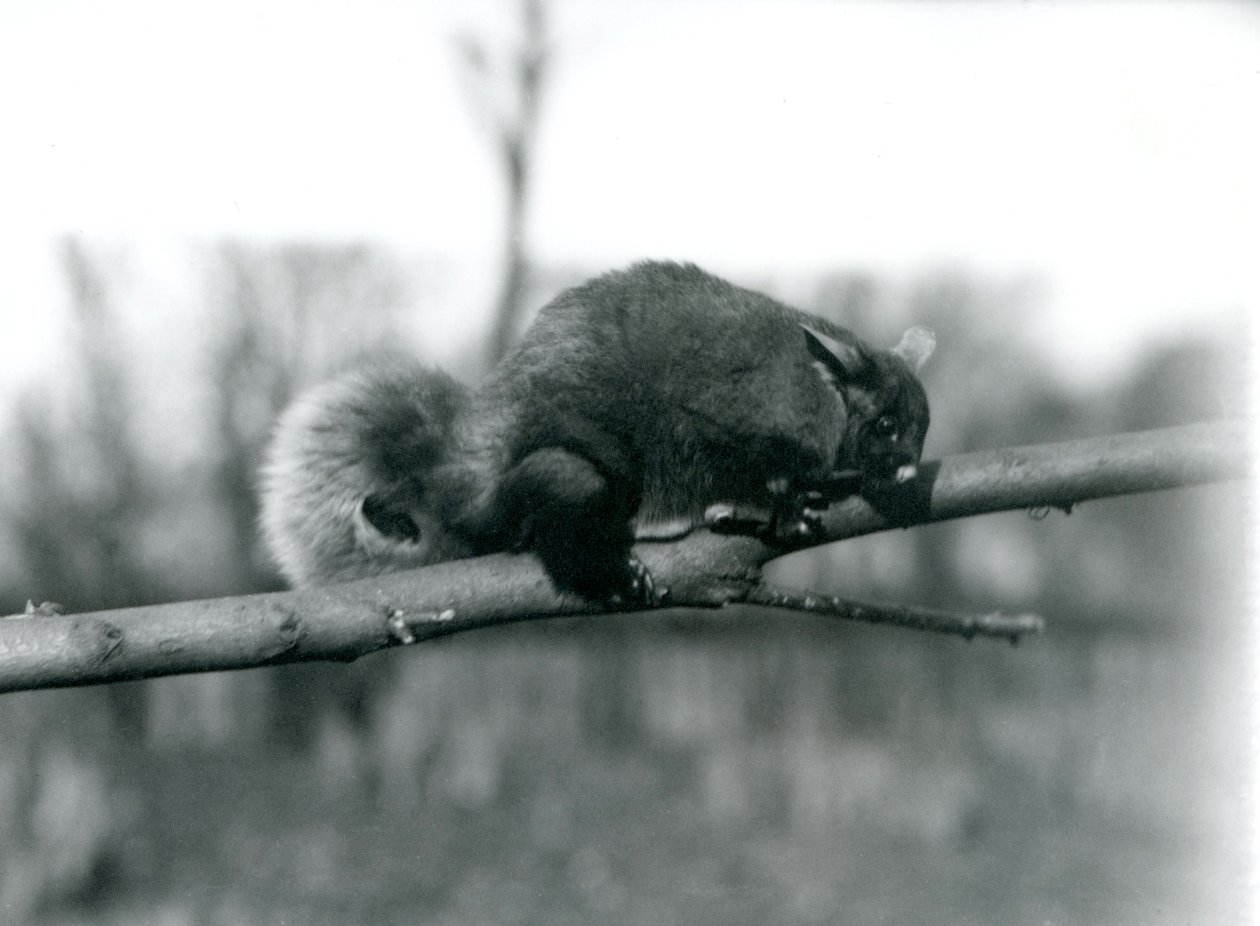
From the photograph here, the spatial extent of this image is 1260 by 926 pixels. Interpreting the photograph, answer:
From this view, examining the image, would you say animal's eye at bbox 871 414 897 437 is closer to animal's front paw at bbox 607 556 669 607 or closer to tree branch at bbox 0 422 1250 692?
tree branch at bbox 0 422 1250 692

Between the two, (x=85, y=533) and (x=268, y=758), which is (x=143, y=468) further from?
(x=268, y=758)

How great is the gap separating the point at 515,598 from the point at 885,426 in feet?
4.24

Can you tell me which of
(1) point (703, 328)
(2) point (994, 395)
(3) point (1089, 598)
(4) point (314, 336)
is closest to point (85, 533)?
(4) point (314, 336)

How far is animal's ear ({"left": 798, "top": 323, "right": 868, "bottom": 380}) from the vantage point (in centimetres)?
311

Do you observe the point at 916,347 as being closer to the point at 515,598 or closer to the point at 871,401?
the point at 871,401

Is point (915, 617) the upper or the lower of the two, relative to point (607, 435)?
lower

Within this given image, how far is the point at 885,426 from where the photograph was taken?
3.21m

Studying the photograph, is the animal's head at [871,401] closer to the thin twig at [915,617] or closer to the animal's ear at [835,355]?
the animal's ear at [835,355]

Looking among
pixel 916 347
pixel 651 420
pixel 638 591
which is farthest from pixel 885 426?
pixel 638 591

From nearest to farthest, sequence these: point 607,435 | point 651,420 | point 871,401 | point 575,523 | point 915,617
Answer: point 915,617 → point 575,523 → point 607,435 → point 651,420 → point 871,401

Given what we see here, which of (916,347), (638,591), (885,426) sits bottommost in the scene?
(638,591)

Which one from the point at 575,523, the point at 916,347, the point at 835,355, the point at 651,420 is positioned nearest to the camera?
the point at 575,523

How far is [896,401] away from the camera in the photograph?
10.6ft

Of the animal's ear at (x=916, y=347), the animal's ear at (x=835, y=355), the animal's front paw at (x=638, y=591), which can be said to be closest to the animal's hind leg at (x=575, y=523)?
the animal's front paw at (x=638, y=591)
